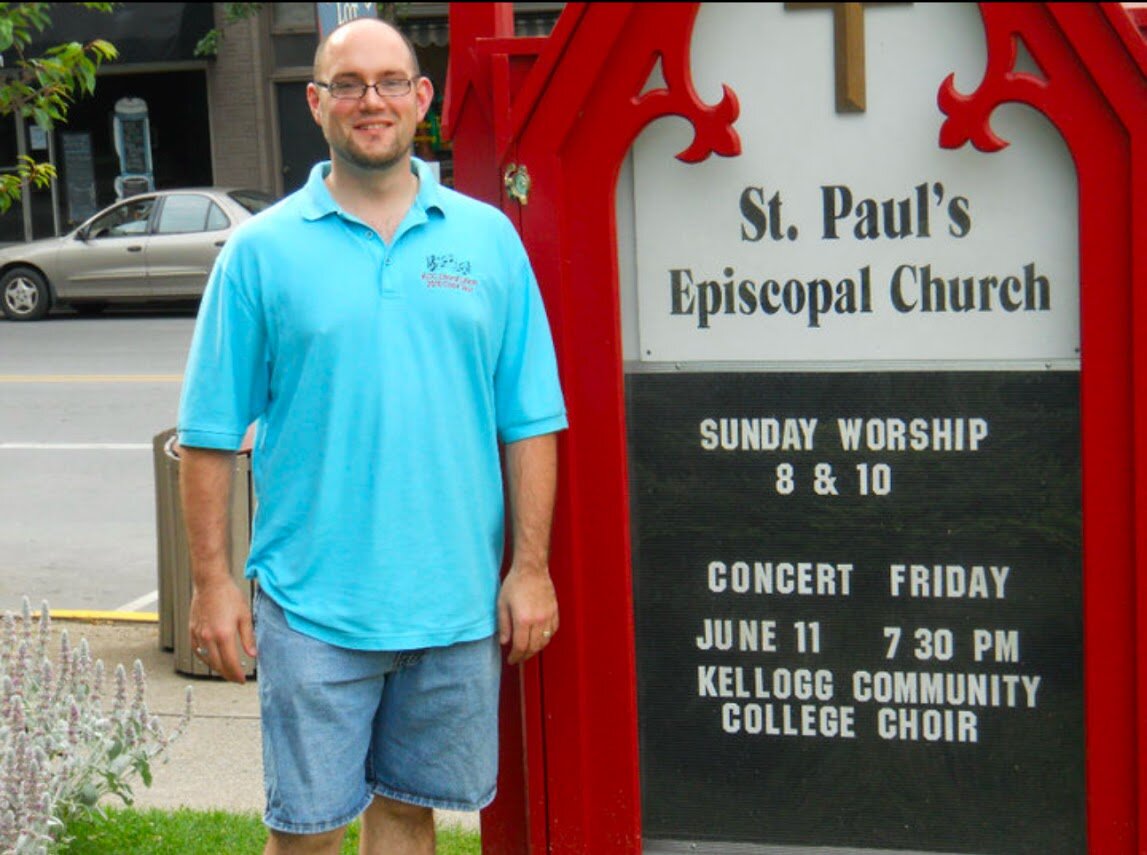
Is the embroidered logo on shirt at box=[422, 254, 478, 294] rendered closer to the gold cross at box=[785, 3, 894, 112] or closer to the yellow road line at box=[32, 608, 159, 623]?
the gold cross at box=[785, 3, 894, 112]

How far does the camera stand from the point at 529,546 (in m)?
3.06

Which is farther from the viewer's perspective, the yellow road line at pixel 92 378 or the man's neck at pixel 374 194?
the yellow road line at pixel 92 378

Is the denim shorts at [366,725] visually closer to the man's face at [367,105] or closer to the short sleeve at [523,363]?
the short sleeve at [523,363]

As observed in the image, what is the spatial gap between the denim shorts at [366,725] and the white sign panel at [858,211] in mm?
775

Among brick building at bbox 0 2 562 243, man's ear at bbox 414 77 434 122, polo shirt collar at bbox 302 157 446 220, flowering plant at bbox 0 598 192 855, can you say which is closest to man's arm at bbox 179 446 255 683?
polo shirt collar at bbox 302 157 446 220

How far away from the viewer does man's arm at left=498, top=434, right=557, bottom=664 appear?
3.06m

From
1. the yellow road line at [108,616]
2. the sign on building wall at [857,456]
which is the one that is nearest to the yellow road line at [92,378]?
the yellow road line at [108,616]

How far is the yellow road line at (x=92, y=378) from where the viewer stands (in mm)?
13659

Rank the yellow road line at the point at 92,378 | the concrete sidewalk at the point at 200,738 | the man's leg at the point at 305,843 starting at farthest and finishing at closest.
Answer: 1. the yellow road line at the point at 92,378
2. the concrete sidewalk at the point at 200,738
3. the man's leg at the point at 305,843

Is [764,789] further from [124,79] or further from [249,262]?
[124,79]

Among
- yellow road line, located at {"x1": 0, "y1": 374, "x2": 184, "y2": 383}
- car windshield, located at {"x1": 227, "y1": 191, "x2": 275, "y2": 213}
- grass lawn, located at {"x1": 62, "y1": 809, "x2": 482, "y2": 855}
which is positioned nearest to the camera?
grass lawn, located at {"x1": 62, "y1": 809, "x2": 482, "y2": 855}

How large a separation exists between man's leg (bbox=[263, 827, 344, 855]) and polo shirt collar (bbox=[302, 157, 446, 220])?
1091 millimetres

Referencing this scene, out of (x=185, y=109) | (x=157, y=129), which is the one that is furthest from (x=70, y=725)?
(x=157, y=129)

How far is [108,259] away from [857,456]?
1686 centimetres
